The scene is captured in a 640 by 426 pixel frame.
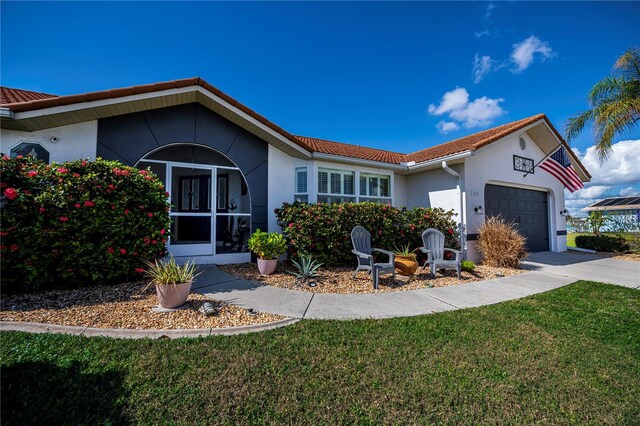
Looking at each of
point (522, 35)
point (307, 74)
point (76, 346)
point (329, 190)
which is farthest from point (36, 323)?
point (522, 35)

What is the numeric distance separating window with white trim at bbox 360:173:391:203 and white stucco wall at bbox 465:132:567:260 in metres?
2.70

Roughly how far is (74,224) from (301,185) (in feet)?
18.5

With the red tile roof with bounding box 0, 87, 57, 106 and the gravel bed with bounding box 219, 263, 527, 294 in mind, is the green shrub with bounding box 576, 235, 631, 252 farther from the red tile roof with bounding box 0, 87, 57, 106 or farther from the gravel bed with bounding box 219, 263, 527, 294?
the red tile roof with bounding box 0, 87, 57, 106

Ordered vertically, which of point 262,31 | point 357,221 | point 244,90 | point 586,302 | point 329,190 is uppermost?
point 262,31

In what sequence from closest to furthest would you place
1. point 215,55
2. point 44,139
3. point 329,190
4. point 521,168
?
point 44,139 < point 215,55 < point 329,190 < point 521,168

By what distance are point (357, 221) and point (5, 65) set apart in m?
8.28

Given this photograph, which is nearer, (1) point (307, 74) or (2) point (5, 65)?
(2) point (5, 65)

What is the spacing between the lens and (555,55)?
818cm

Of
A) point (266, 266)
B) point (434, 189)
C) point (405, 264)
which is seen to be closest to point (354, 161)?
point (434, 189)

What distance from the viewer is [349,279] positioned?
5902 millimetres

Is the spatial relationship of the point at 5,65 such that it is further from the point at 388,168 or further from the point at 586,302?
the point at 586,302

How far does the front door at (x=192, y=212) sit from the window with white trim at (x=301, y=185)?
8.66ft

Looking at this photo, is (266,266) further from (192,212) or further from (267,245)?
(192,212)

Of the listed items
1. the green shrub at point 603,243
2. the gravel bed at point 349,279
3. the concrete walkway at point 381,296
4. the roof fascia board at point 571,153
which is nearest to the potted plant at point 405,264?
the gravel bed at point 349,279
